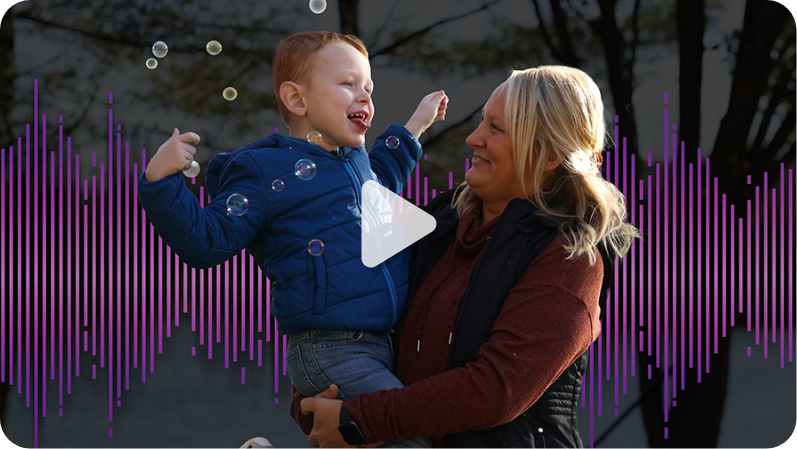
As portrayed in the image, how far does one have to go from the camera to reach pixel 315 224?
7.97 feet

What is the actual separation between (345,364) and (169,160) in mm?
740

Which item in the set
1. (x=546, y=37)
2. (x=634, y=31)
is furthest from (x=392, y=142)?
(x=634, y=31)

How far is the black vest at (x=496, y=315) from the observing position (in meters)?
2.28

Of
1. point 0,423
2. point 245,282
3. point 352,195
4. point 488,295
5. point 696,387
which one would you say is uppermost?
point 352,195

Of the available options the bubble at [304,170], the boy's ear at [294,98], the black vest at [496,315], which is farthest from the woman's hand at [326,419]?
the boy's ear at [294,98]

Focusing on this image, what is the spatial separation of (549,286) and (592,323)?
0.18 metres

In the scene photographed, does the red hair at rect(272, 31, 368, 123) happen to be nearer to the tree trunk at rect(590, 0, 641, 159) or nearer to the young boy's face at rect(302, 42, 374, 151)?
the young boy's face at rect(302, 42, 374, 151)

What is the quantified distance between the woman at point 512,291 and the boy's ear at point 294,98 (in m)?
0.54

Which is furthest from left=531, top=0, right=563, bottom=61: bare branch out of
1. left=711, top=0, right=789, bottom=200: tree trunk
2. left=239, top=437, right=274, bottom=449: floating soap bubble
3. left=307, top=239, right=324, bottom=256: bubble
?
left=239, top=437, right=274, bottom=449: floating soap bubble

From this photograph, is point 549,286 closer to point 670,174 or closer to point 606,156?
point 606,156

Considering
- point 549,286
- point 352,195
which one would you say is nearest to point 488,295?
point 549,286

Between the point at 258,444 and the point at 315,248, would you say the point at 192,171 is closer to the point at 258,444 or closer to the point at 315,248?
the point at 315,248

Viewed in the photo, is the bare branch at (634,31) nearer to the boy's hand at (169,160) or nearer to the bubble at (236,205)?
the bubble at (236,205)

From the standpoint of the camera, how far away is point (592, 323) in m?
2.29
